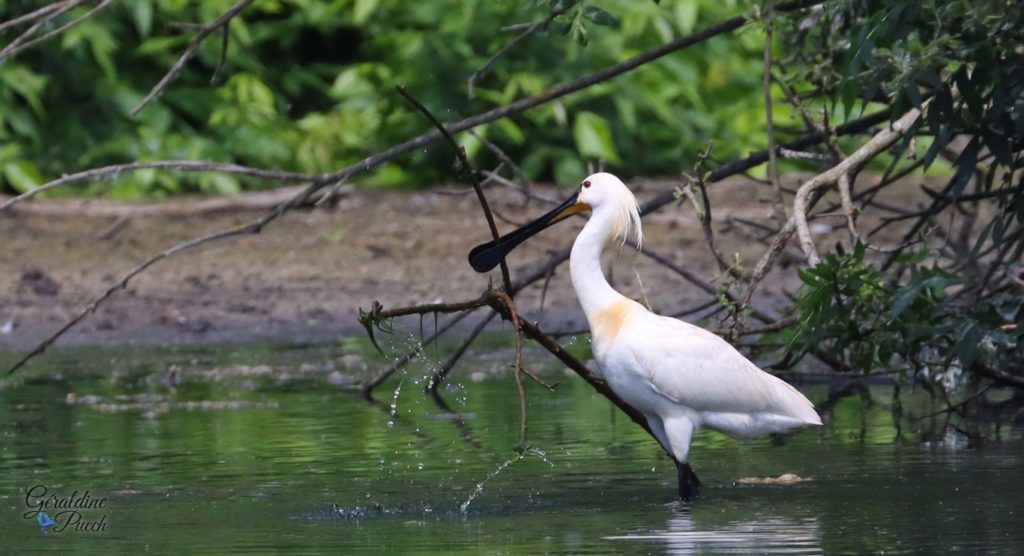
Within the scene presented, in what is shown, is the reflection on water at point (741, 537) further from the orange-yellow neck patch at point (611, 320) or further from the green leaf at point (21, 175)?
the green leaf at point (21, 175)

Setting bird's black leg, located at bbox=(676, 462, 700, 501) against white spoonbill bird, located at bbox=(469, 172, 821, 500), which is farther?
white spoonbill bird, located at bbox=(469, 172, 821, 500)

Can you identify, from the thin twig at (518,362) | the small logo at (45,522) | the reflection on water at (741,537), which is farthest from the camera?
the small logo at (45,522)

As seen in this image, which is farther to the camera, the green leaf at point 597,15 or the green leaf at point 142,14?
the green leaf at point 142,14

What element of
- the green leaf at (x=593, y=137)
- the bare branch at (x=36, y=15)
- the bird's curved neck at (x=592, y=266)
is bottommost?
the bird's curved neck at (x=592, y=266)

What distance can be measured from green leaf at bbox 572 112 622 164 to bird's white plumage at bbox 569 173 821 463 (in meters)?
7.59

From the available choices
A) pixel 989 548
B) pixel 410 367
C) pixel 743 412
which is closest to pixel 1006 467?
pixel 743 412

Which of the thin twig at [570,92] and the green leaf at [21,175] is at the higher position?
the green leaf at [21,175]

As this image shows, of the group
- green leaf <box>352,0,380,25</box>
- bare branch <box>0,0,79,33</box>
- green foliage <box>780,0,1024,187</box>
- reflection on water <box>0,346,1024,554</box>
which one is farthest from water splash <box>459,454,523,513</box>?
green leaf <box>352,0,380,25</box>

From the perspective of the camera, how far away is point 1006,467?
21.9ft

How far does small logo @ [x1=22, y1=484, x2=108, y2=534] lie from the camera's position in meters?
5.98

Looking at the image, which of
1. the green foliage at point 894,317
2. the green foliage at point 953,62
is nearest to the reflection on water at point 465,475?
the green foliage at point 894,317

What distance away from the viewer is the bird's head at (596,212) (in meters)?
6.80

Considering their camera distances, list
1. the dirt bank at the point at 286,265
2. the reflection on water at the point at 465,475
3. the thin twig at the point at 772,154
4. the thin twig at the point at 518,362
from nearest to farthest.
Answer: the thin twig at the point at 518,362 < the reflection on water at the point at 465,475 < the thin twig at the point at 772,154 < the dirt bank at the point at 286,265

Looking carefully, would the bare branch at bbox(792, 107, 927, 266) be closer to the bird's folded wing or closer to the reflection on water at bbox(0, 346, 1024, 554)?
the bird's folded wing
